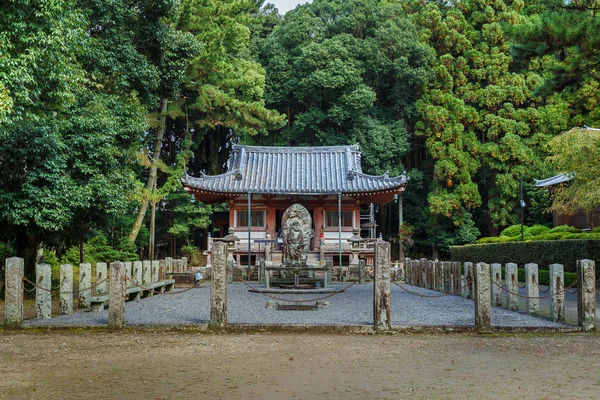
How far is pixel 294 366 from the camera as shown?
6.50 meters

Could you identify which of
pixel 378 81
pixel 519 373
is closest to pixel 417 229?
pixel 378 81

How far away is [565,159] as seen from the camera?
16.7 meters

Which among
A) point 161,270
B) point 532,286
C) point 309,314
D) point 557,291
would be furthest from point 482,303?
point 161,270

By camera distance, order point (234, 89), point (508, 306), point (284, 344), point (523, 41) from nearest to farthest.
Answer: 1. point (284, 344)
2. point (523, 41)
3. point (508, 306)
4. point (234, 89)

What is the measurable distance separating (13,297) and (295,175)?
747 inches

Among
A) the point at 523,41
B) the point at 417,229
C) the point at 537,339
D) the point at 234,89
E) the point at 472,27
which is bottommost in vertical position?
the point at 537,339

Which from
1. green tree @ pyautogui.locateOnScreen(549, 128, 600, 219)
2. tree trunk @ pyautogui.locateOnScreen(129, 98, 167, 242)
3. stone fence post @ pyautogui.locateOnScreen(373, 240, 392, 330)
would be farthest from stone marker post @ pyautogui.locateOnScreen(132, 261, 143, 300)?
green tree @ pyautogui.locateOnScreen(549, 128, 600, 219)

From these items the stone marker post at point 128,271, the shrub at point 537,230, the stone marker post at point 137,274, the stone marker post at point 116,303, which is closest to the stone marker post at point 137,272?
the stone marker post at point 137,274

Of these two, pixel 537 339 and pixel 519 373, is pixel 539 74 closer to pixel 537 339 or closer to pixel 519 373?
pixel 537 339

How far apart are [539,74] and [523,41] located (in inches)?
1034

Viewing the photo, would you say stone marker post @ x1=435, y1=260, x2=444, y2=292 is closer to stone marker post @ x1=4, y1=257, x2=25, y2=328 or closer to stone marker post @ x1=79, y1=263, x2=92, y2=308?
stone marker post @ x1=79, y1=263, x2=92, y2=308

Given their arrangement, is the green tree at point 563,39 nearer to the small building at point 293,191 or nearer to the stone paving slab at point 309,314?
the stone paving slab at point 309,314

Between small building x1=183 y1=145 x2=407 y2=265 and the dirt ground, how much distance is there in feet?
52.9

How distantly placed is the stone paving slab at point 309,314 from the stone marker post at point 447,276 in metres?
0.88
